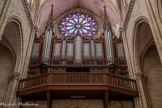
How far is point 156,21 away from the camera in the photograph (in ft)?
24.7

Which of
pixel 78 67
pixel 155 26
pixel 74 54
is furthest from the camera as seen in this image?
pixel 74 54

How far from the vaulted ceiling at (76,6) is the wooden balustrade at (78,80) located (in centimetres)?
685

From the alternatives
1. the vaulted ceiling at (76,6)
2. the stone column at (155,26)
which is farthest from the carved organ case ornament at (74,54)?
the stone column at (155,26)

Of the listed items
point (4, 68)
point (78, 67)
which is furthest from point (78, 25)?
point (4, 68)

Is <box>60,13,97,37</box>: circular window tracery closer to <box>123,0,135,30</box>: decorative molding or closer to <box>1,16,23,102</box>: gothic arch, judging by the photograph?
<box>123,0,135,30</box>: decorative molding

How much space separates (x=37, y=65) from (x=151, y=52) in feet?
25.1

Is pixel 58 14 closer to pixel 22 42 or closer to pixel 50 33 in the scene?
pixel 50 33

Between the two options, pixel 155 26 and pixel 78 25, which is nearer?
pixel 155 26

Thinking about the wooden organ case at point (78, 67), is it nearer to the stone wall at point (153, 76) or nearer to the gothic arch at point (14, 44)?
the gothic arch at point (14, 44)

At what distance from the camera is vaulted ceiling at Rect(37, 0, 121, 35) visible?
50.9ft

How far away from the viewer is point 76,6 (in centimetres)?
1873

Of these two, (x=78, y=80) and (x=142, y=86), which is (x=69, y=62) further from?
(x=142, y=86)

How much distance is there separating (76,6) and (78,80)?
436 inches

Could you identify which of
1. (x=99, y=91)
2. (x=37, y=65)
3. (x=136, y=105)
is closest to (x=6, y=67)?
(x=37, y=65)
